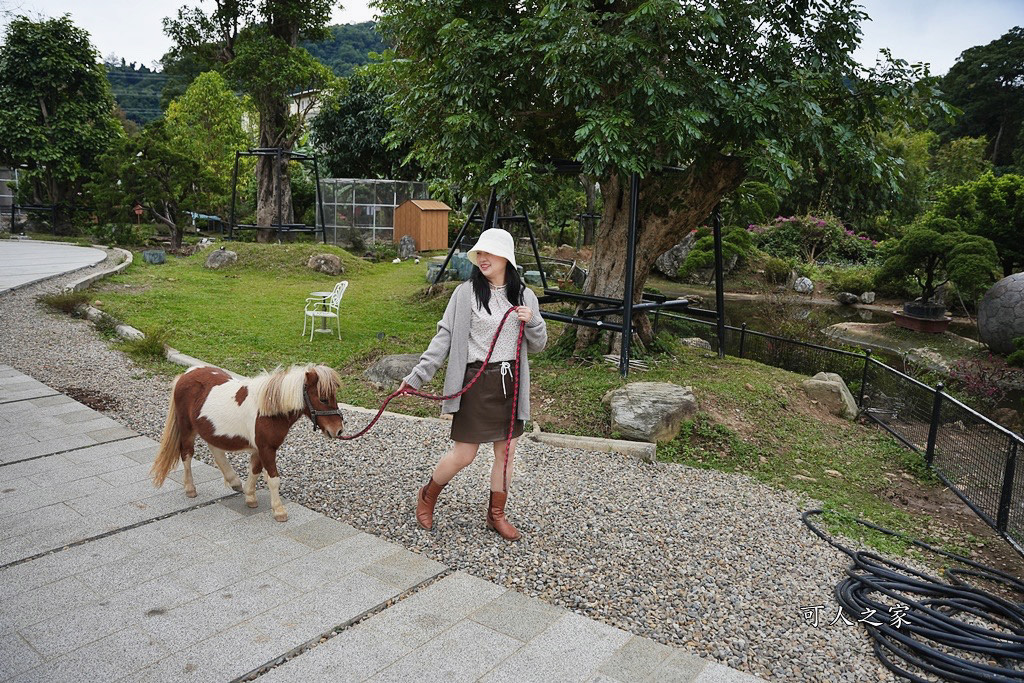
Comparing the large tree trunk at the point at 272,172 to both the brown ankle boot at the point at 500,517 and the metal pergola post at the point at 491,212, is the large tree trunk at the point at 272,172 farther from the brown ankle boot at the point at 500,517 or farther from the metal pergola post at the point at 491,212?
the brown ankle boot at the point at 500,517

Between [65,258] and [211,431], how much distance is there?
52.9 feet

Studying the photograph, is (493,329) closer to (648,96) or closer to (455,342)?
(455,342)

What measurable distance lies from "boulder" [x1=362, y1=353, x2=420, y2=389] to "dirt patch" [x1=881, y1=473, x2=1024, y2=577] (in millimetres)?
4789

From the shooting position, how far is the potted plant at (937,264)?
14211 mm

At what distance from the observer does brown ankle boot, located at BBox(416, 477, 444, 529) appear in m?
4.18

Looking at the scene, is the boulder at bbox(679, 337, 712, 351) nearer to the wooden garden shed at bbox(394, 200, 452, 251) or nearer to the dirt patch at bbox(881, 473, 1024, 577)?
the dirt patch at bbox(881, 473, 1024, 577)

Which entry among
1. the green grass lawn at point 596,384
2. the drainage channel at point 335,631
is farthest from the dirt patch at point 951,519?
the drainage channel at point 335,631

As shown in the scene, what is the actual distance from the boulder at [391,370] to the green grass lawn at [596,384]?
0.19 metres

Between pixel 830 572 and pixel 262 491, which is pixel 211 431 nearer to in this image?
pixel 262 491

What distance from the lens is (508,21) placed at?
26.6ft

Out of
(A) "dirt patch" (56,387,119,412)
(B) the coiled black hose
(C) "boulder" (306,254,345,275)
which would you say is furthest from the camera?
(C) "boulder" (306,254,345,275)

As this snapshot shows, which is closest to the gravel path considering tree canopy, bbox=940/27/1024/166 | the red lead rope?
the red lead rope

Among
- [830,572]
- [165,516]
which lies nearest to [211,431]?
[165,516]

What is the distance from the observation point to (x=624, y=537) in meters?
4.27
